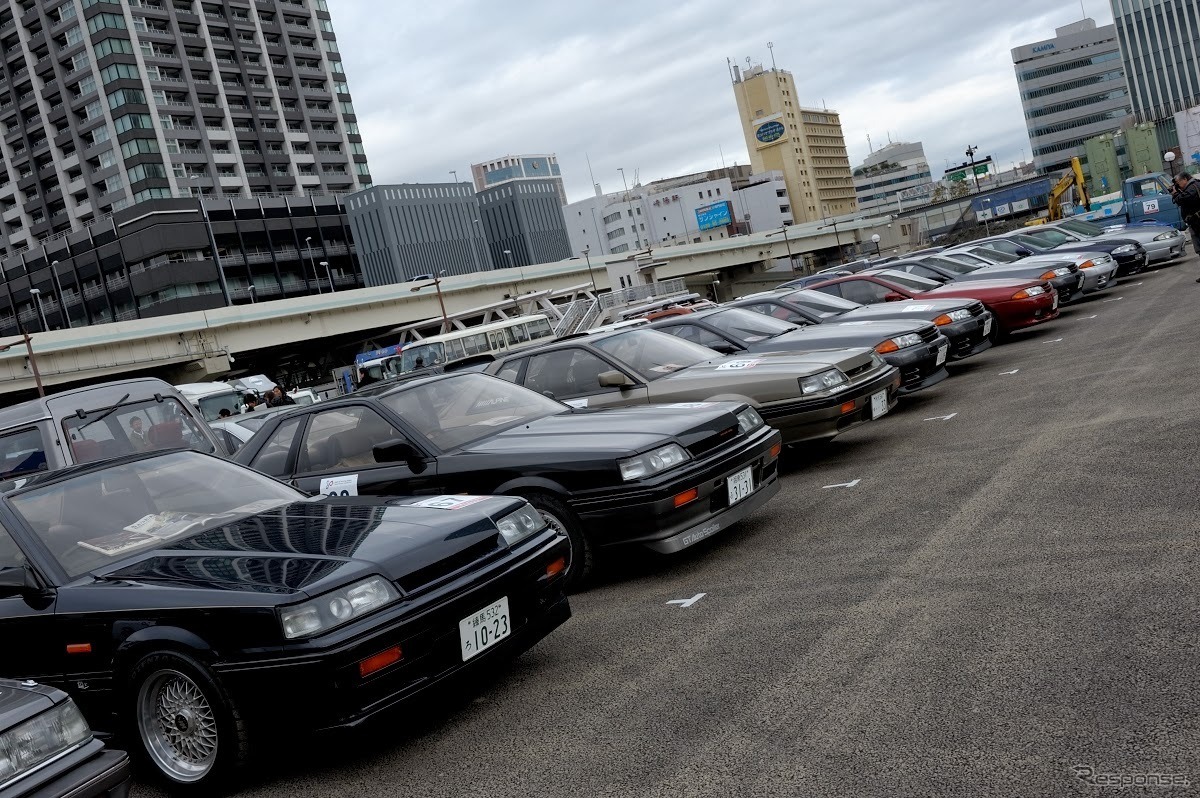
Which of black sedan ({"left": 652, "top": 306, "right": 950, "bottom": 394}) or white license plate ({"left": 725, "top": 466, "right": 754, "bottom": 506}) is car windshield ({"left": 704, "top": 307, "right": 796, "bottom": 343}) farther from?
white license plate ({"left": 725, "top": 466, "right": 754, "bottom": 506})

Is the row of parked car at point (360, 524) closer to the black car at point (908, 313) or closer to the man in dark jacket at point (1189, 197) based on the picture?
the black car at point (908, 313)

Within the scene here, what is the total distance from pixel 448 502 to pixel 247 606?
4.06 feet

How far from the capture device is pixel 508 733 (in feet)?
13.2

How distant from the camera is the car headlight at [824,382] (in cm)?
788

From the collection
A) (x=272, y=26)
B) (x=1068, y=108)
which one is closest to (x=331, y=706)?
(x=272, y=26)

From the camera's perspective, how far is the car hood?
3932 millimetres

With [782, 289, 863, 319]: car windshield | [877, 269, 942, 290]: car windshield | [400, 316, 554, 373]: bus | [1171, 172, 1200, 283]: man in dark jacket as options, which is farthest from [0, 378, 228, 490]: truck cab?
[400, 316, 554, 373]: bus

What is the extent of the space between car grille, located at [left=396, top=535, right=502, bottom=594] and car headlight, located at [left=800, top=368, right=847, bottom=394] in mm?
4056

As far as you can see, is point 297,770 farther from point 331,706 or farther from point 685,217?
point 685,217

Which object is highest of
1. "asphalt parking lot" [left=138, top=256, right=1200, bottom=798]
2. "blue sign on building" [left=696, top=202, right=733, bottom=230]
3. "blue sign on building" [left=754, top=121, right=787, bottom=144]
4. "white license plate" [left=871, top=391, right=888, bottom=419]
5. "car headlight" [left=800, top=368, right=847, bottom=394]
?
"blue sign on building" [left=754, top=121, right=787, bottom=144]

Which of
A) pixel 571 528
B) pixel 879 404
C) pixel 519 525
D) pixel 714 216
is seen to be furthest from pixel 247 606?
pixel 714 216

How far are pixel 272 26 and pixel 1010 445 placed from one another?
107m

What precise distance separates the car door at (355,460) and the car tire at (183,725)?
226cm

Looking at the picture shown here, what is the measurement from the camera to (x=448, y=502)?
480 cm
